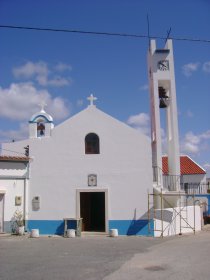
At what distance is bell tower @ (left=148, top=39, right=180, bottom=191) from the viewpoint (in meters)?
21.0

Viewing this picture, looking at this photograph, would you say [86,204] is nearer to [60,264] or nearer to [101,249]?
[101,249]

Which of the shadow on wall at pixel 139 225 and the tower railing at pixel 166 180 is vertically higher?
the tower railing at pixel 166 180

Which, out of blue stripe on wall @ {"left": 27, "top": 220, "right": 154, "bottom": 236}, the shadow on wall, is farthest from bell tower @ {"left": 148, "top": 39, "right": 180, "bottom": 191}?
blue stripe on wall @ {"left": 27, "top": 220, "right": 154, "bottom": 236}

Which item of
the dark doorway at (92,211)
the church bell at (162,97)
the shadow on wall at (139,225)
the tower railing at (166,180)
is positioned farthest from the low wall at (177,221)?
the church bell at (162,97)

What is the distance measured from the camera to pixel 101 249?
554 inches

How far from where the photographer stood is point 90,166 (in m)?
19.2

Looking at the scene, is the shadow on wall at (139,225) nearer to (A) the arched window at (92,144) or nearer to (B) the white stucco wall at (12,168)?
(A) the arched window at (92,144)

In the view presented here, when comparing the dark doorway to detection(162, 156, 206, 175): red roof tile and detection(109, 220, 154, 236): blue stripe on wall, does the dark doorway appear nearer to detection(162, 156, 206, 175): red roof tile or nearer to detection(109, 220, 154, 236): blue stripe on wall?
detection(109, 220, 154, 236): blue stripe on wall

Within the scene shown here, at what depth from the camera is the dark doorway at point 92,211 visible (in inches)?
779

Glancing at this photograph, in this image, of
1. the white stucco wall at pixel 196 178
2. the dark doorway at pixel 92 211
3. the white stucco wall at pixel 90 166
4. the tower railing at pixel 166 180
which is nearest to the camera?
the white stucco wall at pixel 90 166

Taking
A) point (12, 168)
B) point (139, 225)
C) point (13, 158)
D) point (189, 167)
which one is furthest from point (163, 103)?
point (189, 167)

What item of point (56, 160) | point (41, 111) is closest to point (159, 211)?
point (56, 160)

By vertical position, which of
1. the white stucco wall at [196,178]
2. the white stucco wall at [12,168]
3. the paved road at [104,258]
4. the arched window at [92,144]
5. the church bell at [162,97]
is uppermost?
the church bell at [162,97]

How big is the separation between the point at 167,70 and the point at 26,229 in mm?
11440
